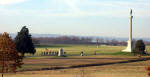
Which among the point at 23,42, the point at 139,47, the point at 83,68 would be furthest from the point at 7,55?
the point at 139,47

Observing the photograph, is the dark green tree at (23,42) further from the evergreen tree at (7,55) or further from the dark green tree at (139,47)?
the evergreen tree at (7,55)

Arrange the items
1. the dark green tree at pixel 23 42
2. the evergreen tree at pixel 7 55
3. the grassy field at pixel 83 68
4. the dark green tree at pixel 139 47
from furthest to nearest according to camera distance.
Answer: the dark green tree at pixel 139 47
the dark green tree at pixel 23 42
the grassy field at pixel 83 68
the evergreen tree at pixel 7 55

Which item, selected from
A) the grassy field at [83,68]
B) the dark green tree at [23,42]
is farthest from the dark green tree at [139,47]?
the dark green tree at [23,42]

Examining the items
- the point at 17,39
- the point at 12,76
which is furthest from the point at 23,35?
the point at 12,76

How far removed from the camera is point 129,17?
3189 inches

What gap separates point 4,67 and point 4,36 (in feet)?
10.0

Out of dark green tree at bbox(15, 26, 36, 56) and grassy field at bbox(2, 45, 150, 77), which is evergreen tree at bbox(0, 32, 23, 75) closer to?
grassy field at bbox(2, 45, 150, 77)

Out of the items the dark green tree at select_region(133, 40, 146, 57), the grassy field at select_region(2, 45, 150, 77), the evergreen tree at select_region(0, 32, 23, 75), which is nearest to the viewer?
the evergreen tree at select_region(0, 32, 23, 75)

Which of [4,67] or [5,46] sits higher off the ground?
[5,46]

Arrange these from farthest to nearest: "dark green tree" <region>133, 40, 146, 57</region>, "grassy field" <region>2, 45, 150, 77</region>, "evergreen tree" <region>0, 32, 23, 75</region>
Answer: "dark green tree" <region>133, 40, 146, 57</region>
"grassy field" <region>2, 45, 150, 77</region>
"evergreen tree" <region>0, 32, 23, 75</region>

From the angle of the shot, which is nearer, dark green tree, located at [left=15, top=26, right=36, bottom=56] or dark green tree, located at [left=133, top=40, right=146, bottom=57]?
dark green tree, located at [left=15, top=26, right=36, bottom=56]

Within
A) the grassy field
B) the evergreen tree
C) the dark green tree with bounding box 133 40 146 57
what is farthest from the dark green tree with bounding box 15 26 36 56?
the evergreen tree

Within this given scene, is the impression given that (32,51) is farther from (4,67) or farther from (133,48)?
(4,67)

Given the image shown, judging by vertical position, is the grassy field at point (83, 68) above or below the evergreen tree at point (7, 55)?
below
